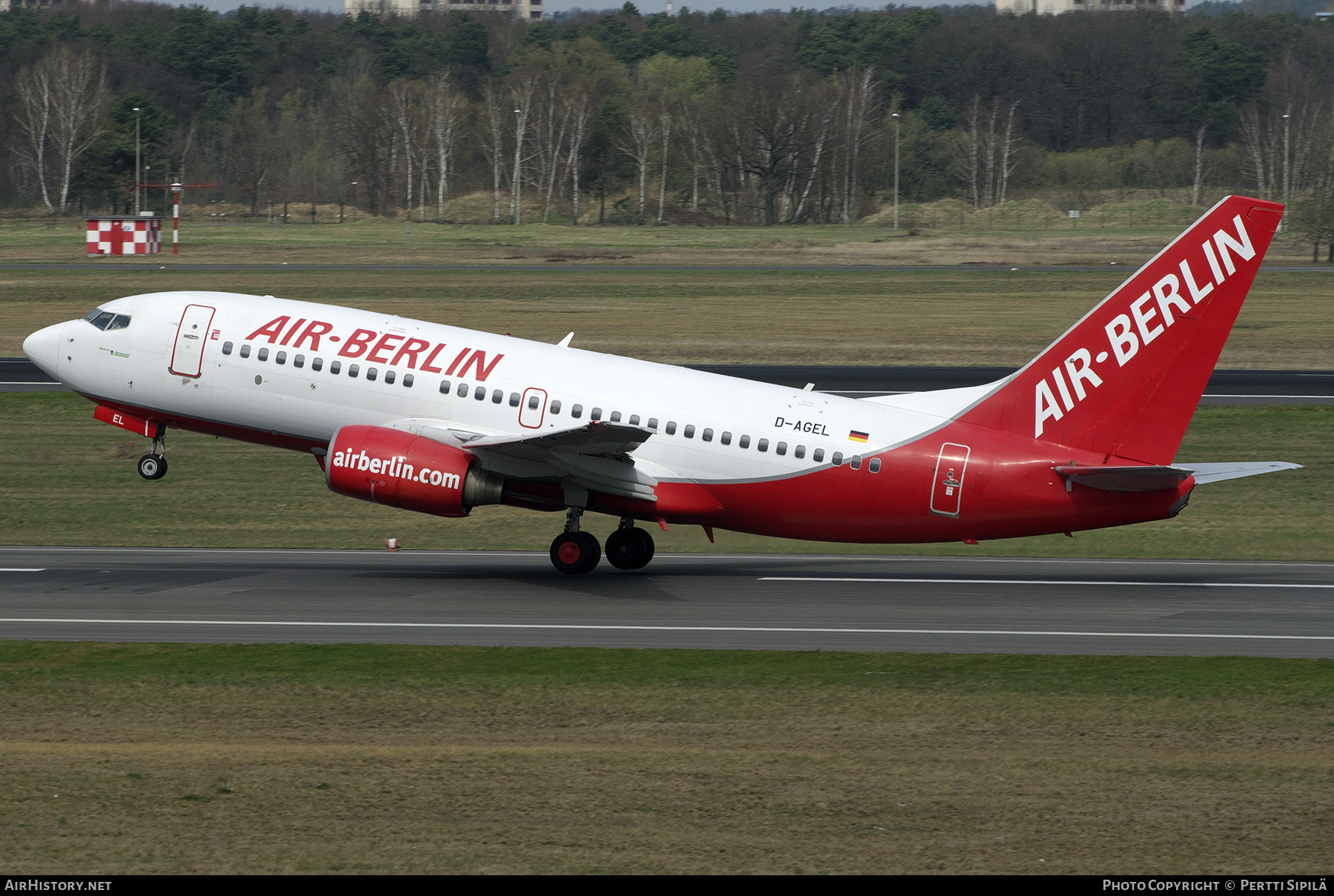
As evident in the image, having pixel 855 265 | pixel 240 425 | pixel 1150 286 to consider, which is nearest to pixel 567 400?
pixel 240 425

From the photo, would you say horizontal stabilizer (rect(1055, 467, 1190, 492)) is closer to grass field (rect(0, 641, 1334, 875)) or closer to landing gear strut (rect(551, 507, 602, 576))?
grass field (rect(0, 641, 1334, 875))

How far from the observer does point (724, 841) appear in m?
15.0

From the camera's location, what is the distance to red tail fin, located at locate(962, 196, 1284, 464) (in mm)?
28469

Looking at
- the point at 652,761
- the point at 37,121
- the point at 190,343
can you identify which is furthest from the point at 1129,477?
the point at 37,121

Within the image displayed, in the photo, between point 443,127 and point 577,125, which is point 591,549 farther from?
point 443,127

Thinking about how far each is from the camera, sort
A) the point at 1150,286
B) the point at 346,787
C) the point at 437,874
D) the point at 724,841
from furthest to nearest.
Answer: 1. the point at 1150,286
2. the point at 346,787
3. the point at 724,841
4. the point at 437,874

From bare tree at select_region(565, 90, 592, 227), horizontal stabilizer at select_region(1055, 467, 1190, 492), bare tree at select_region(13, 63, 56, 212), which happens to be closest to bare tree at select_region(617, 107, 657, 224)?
bare tree at select_region(565, 90, 592, 227)

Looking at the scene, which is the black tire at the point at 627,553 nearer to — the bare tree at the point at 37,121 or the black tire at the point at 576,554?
the black tire at the point at 576,554

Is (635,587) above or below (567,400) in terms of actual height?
below

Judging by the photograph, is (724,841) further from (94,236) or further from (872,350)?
(94,236)

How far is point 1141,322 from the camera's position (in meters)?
29.0

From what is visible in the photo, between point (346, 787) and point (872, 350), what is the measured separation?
52.8 metres

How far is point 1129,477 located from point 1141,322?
10.4 feet

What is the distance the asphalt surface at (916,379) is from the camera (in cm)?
5469
